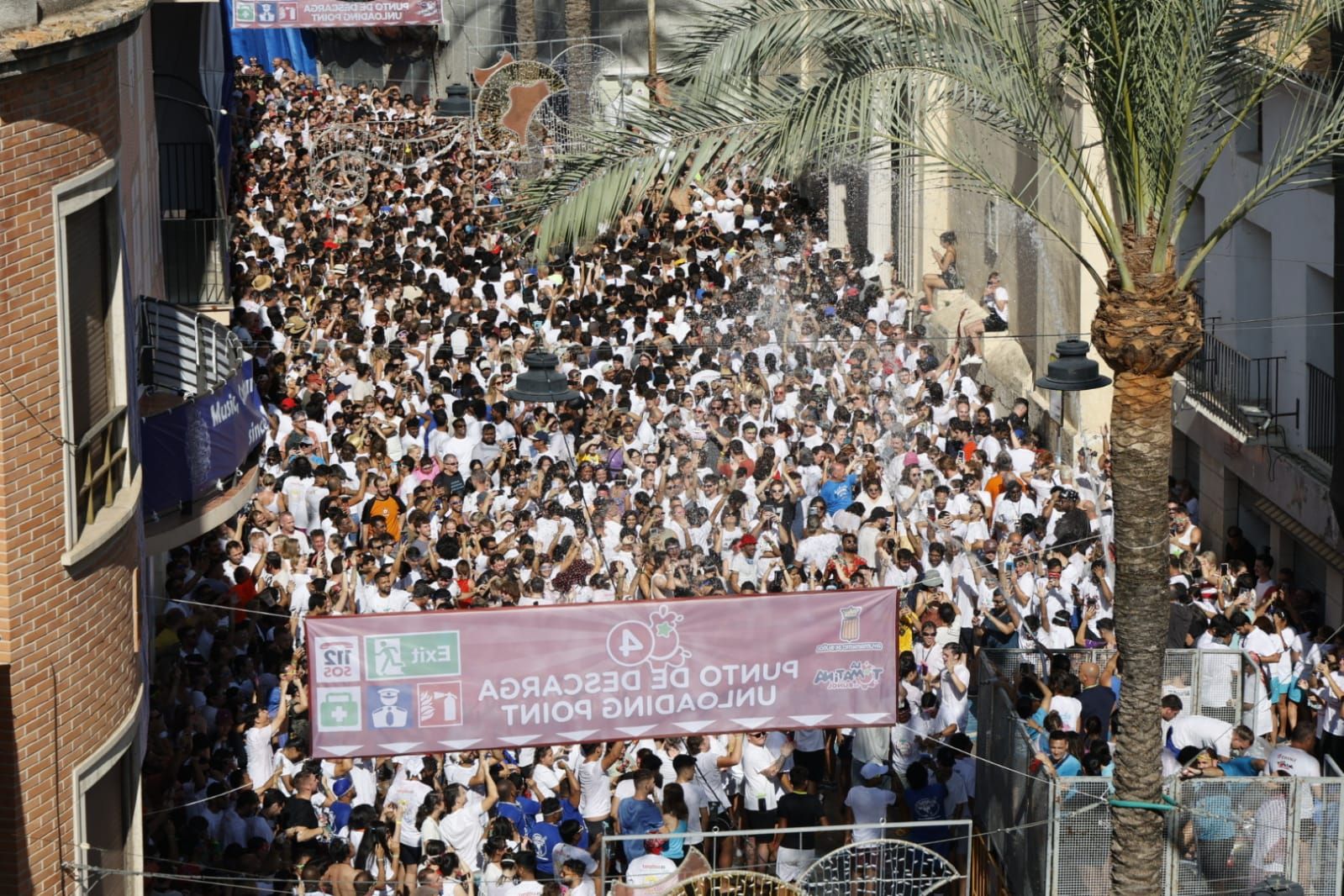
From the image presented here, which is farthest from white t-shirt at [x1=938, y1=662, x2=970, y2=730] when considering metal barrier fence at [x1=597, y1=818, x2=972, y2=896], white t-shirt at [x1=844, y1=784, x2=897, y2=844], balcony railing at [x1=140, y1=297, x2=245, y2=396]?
balcony railing at [x1=140, y1=297, x2=245, y2=396]

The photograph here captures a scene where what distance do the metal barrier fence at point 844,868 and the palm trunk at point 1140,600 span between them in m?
0.90

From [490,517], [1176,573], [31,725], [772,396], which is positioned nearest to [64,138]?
[31,725]

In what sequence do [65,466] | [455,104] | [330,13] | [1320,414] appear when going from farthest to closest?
[455,104] → [330,13] → [1320,414] → [65,466]

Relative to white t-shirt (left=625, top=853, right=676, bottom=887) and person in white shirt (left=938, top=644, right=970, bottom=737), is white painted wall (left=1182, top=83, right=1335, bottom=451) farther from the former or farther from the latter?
white t-shirt (left=625, top=853, right=676, bottom=887)

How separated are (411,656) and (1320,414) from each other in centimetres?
1034

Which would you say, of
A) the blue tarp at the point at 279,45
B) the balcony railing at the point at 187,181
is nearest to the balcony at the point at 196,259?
the balcony railing at the point at 187,181

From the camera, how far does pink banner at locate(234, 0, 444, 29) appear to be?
37906 mm

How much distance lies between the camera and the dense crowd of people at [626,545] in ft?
40.0

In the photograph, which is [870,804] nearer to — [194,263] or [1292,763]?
[1292,763]

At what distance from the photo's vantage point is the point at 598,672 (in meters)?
11.0

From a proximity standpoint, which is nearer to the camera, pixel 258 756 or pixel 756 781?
pixel 756 781

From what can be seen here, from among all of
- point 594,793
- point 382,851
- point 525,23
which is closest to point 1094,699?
point 594,793

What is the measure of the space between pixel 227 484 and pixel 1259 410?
32.4ft

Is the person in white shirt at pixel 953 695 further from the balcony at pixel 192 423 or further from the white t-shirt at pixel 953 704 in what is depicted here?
the balcony at pixel 192 423
